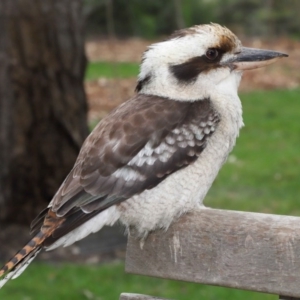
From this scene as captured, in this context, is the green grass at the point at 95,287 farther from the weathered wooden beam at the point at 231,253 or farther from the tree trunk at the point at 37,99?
the weathered wooden beam at the point at 231,253

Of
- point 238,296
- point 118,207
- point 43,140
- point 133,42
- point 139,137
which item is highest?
point 139,137

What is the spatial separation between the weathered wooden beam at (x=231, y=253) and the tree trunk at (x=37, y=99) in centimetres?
391

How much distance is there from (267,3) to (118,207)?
23.4m

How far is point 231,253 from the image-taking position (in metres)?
2.78

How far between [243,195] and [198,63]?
199 inches

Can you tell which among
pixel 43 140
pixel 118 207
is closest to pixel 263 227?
pixel 118 207

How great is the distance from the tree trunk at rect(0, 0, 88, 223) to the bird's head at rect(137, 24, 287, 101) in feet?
10.5

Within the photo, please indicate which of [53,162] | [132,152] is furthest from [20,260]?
[53,162]

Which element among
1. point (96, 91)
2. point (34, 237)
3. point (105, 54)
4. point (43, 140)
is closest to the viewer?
point (34, 237)

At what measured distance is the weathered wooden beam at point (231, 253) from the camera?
2.65 m

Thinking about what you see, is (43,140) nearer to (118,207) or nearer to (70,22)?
(70,22)

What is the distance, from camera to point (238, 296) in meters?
6.07

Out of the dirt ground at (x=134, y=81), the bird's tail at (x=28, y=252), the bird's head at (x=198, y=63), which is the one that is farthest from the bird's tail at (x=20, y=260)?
the dirt ground at (x=134, y=81)

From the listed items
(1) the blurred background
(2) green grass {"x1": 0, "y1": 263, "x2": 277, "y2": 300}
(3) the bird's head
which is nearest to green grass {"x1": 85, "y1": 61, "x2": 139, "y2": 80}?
(1) the blurred background
